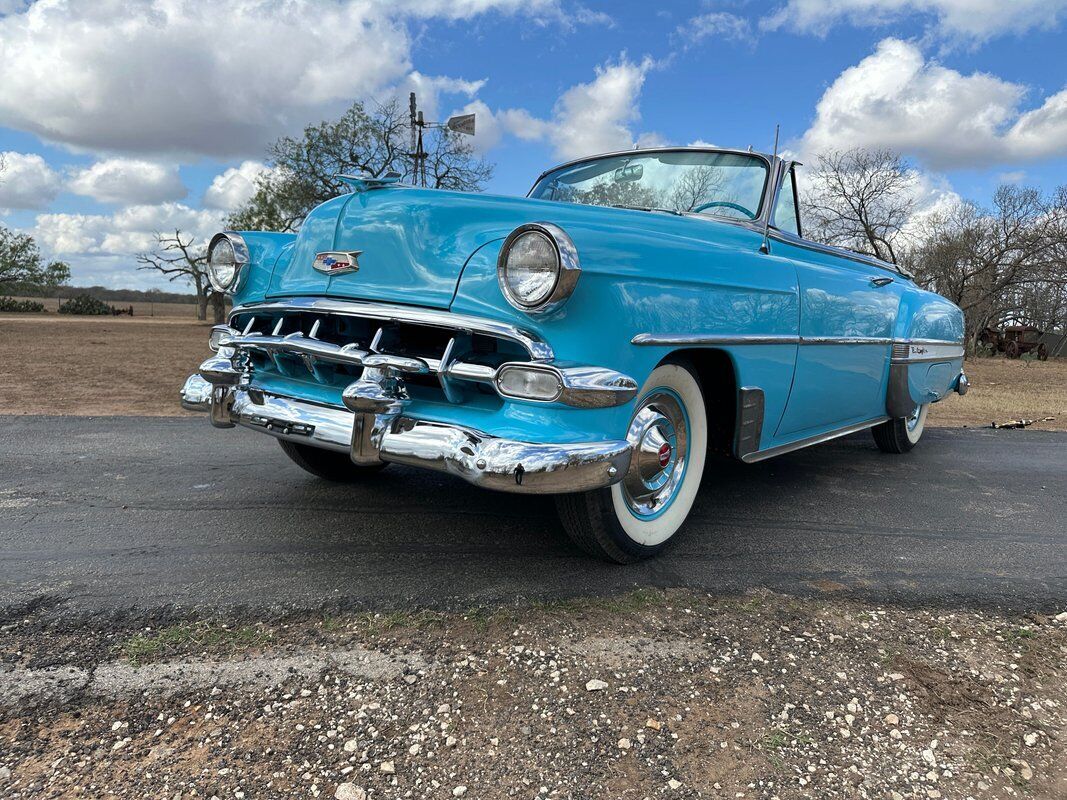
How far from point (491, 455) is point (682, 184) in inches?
83.8

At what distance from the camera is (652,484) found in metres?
2.73

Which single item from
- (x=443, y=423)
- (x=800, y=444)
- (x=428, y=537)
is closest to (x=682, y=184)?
(x=800, y=444)

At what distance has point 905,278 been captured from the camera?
501 centimetres

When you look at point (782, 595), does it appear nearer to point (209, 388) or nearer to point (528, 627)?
point (528, 627)

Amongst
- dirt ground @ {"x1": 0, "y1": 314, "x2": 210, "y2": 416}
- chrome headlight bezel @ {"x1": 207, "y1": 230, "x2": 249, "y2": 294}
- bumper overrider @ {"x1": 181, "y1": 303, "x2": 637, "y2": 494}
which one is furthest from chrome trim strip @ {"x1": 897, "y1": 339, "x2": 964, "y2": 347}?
dirt ground @ {"x1": 0, "y1": 314, "x2": 210, "y2": 416}

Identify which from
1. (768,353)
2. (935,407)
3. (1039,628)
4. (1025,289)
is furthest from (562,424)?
(1025,289)

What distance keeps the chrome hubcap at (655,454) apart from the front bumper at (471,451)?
26 centimetres

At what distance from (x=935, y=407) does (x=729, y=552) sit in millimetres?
6890

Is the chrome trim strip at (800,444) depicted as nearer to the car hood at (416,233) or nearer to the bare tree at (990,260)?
the car hood at (416,233)

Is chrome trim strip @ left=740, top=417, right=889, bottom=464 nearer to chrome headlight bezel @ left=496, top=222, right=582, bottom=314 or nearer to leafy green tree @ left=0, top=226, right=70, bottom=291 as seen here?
chrome headlight bezel @ left=496, top=222, right=582, bottom=314

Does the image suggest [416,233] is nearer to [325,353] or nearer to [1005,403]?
[325,353]

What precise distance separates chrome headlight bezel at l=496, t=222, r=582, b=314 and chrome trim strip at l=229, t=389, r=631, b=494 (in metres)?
0.44

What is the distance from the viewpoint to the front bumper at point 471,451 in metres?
2.12

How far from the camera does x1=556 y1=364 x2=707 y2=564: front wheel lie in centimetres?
254
